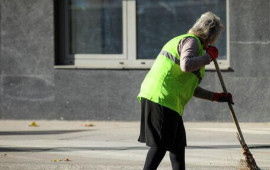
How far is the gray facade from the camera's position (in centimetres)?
1211

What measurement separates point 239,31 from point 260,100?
1.16m

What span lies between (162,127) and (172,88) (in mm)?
321

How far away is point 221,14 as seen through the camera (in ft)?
40.7

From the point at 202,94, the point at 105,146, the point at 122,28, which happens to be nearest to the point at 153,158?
the point at 202,94

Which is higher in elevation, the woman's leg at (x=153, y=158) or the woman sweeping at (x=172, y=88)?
the woman sweeping at (x=172, y=88)

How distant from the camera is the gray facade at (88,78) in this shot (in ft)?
39.7

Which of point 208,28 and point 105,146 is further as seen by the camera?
point 105,146

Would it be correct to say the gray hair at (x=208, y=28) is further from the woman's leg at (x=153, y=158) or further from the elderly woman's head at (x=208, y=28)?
the woman's leg at (x=153, y=158)

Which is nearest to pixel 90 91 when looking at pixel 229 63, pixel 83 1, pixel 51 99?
pixel 51 99

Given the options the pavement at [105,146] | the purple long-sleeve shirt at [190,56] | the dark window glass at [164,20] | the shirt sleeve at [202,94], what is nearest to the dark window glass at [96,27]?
the dark window glass at [164,20]

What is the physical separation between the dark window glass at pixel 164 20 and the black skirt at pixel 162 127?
649 cm

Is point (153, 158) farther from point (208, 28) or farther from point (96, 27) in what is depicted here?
point (96, 27)

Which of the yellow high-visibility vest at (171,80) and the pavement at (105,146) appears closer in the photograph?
the yellow high-visibility vest at (171,80)

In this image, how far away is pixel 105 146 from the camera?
9602 millimetres
